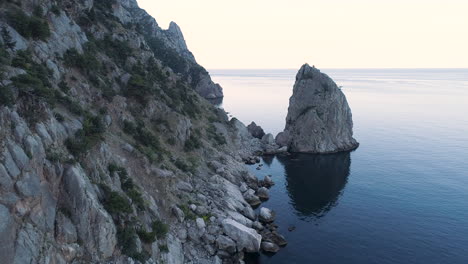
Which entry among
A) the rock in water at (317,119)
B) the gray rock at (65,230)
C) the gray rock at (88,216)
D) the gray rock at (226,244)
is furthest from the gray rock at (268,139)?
the gray rock at (65,230)

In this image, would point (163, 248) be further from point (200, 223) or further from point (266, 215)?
point (266, 215)

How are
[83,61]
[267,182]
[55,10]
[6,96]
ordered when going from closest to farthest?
[6,96] < [55,10] < [83,61] < [267,182]

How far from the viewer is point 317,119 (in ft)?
344

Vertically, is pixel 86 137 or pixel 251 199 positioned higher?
pixel 86 137

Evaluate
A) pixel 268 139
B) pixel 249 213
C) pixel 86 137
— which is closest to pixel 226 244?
pixel 249 213

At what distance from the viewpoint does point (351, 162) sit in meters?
91.6

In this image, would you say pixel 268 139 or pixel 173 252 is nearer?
pixel 173 252

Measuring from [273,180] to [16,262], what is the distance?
6111 centimetres

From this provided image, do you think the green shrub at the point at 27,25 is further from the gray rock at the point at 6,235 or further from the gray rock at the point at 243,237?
the gray rock at the point at 243,237

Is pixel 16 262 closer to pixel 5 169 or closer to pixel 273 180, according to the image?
pixel 5 169

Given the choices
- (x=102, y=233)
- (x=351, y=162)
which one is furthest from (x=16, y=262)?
(x=351, y=162)

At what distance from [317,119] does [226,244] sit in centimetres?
6998

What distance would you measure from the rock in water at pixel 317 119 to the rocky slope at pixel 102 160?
106ft

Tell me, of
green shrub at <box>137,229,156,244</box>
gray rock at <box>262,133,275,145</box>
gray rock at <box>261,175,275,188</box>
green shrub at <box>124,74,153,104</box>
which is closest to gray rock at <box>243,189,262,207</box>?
gray rock at <box>261,175,275,188</box>
